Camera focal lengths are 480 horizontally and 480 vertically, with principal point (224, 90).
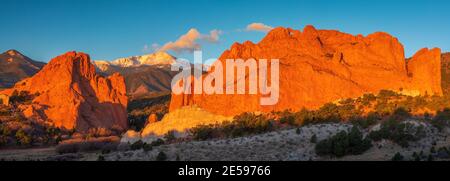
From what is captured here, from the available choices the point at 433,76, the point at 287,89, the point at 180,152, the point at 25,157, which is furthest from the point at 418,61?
the point at 25,157

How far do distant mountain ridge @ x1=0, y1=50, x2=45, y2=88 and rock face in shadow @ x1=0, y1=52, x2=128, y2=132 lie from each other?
6806cm

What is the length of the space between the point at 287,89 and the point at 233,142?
37.5 feet

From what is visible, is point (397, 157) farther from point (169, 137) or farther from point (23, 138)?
point (23, 138)

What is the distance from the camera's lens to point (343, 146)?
21.8 metres

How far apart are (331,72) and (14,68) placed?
10606 cm

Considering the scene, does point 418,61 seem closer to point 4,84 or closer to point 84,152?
point 84,152

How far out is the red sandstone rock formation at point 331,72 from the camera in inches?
1422

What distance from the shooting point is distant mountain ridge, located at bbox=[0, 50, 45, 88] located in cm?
11306

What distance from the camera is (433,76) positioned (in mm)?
36312

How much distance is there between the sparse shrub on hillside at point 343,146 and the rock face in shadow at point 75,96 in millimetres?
23684

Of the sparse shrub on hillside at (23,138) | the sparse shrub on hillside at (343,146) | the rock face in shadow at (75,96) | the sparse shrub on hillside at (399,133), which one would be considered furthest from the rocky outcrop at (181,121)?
the sparse shrub on hillside at (343,146)

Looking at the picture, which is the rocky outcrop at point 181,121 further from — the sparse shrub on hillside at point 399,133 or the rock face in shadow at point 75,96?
the sparse shrub on hillside at point 399,133

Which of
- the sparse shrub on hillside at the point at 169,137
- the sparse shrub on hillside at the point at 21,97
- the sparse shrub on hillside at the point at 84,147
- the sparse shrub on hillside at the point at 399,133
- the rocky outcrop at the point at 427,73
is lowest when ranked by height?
the sparse shrub on hillside at the point at 84,147

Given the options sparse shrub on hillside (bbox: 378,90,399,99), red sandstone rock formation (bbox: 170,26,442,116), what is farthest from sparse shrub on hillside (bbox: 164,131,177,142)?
sparse shrub on hillside (bbox: 378,90,399,99)
